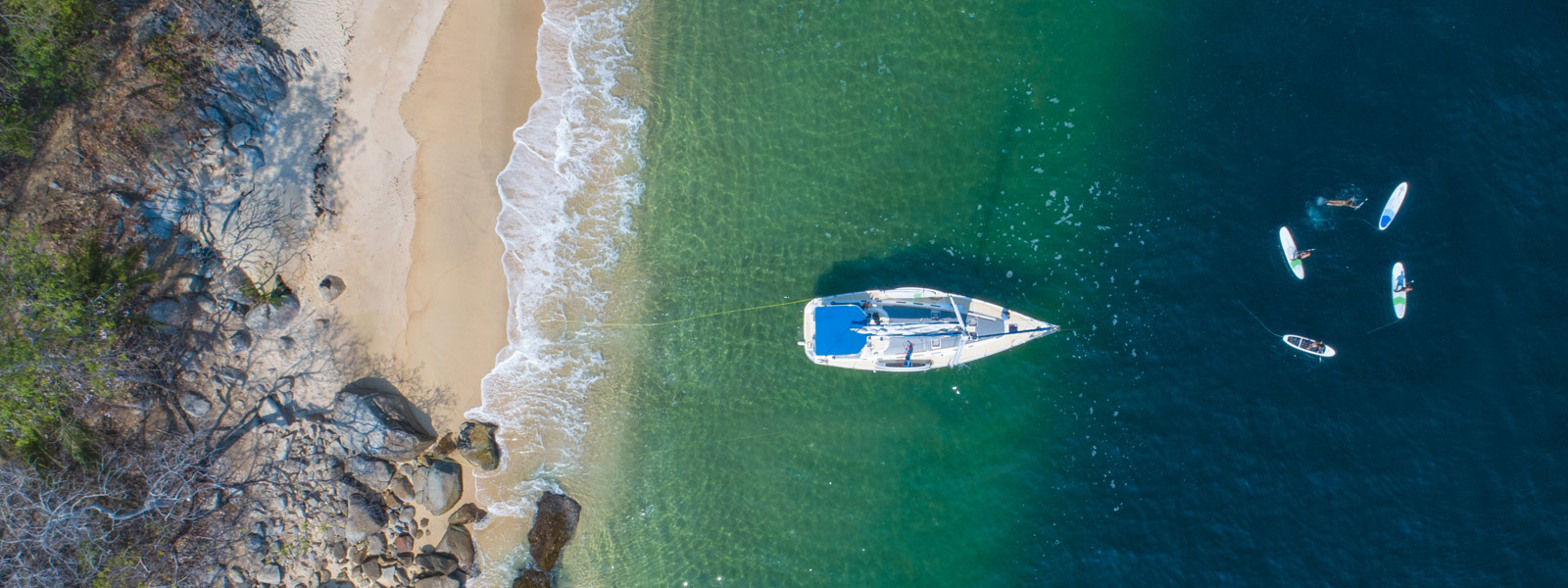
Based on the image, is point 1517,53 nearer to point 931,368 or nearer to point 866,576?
point 931,368

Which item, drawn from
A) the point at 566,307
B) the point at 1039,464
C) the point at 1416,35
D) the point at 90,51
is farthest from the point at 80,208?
the point at 1416,35

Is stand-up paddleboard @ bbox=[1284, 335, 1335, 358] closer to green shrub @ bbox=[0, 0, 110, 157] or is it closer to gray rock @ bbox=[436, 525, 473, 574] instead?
gray rock @ bbox=[436, 525, 473, 574]

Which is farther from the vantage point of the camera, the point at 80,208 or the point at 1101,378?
the point at 1101,378

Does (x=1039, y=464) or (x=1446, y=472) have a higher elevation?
(x=1446, y=472)

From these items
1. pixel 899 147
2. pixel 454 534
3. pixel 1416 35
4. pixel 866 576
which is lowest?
pixel 454 534

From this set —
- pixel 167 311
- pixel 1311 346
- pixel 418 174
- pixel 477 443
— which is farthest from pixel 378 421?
pixel 1311 346

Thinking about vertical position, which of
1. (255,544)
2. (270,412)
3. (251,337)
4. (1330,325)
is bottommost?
(255,544)

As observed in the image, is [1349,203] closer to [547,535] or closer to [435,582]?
[547,535]

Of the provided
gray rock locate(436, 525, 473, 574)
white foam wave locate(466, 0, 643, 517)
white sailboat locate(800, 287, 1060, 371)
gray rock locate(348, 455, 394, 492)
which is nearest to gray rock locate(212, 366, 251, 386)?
gray rock locate(348, 455, 394, 492)
